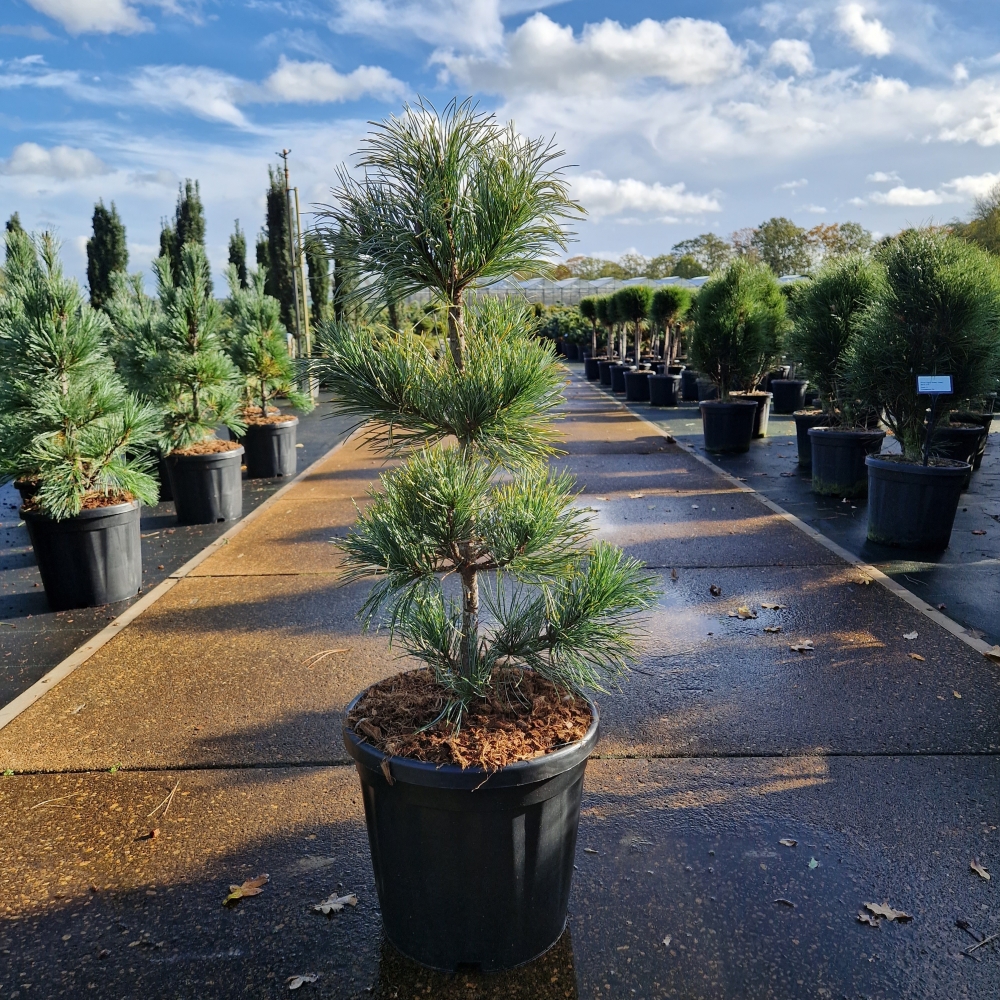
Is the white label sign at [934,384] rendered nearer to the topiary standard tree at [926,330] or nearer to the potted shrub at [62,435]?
the topiary standard tree at [926,330]

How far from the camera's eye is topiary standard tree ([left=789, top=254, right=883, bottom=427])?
8.77 meters

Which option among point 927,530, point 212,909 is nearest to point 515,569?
point 212,909

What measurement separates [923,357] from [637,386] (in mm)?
12450

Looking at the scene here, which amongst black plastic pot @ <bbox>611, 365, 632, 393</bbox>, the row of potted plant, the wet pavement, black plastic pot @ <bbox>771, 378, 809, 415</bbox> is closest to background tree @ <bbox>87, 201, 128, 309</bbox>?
black plastic pot @ <bbox>611, 365, 632, 393</bbox>

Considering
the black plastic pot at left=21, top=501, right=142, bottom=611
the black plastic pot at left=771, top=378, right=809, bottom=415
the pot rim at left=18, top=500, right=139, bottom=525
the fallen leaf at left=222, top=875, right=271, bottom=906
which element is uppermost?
the black plastic pot at left=771, top=378, right=809, bottom=415

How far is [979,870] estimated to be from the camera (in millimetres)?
2744

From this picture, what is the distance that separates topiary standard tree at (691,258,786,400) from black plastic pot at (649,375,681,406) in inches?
228

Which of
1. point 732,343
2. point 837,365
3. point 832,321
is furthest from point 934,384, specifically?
point 732,343

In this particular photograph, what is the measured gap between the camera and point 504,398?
238cm

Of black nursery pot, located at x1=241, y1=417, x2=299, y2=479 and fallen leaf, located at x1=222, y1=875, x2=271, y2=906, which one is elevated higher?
black nursery pot, located at x1=241, y1=417, x2=299, y2=479

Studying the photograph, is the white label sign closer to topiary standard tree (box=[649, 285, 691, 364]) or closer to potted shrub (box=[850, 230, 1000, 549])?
potted shrub (box=[850, 230, 1000, 549])

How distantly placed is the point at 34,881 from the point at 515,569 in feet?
6.64

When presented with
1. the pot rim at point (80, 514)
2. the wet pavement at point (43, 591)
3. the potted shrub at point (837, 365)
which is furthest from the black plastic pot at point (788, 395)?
the pot rim at point (80, 514)

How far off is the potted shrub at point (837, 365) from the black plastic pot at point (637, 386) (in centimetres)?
931
